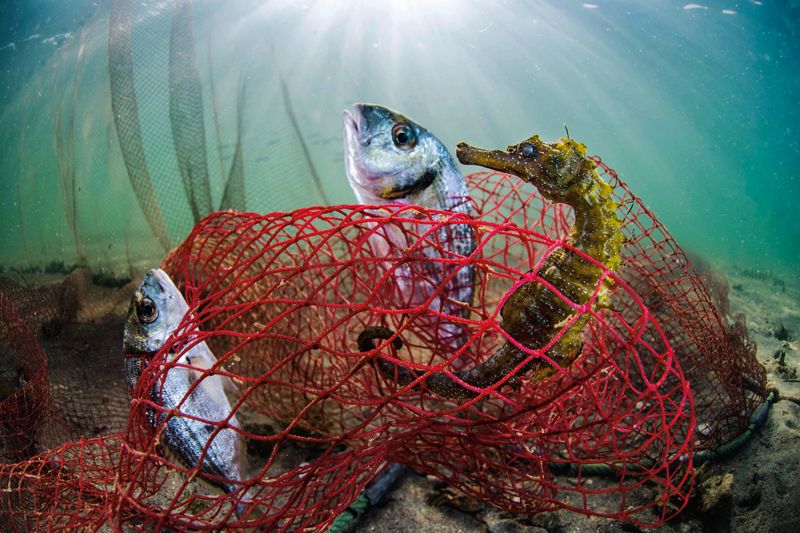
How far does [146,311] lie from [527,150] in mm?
2542

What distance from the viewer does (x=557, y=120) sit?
64.5 m

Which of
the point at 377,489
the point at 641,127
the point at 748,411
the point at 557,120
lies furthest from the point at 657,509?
the point at 641,127

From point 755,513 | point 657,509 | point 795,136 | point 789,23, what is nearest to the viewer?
point 755,513

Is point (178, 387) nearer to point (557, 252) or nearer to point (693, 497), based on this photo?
point (557, 252)

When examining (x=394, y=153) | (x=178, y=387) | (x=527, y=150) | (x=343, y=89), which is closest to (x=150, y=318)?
(x=178, y=387)

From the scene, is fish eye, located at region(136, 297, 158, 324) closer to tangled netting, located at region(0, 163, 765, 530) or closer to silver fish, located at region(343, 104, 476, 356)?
tangled netting, located at region(0, 163, 765, 530)

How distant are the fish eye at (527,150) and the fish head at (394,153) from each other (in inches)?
55.3

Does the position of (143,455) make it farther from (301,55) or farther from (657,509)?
(301,55)

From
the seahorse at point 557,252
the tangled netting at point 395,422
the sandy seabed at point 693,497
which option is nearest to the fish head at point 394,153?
the tangled netting at point 395,422

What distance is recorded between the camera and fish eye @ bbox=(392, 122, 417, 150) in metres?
3.43

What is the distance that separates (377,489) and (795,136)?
8728 centimetres

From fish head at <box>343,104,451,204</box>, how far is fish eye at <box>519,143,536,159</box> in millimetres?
1406

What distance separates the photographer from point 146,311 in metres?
2.65

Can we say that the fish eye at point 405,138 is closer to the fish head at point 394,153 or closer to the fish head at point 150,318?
the fish head at point 394,153
